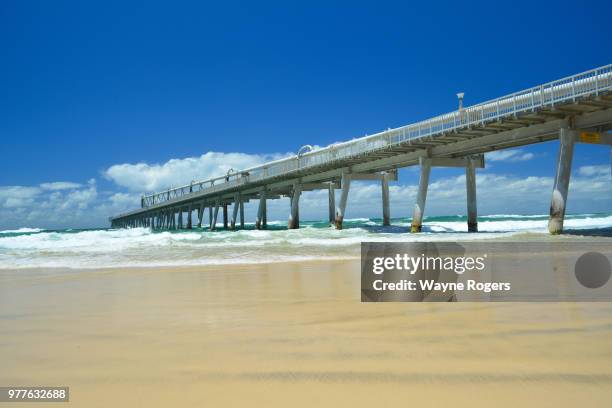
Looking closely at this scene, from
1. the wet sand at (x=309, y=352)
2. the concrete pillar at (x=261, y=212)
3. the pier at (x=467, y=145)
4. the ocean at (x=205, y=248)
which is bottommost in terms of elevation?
the ocean at (x=205, y=248)

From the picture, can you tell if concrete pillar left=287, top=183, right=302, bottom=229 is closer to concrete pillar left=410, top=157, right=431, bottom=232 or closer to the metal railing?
the metal railing

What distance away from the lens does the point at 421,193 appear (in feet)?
88.5

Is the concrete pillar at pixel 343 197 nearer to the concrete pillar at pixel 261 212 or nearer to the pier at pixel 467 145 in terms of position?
the pier at pixel 467 145

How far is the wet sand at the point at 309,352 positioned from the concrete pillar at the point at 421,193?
23144 millimetres

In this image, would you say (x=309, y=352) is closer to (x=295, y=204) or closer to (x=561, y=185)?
(x=561, y=185)

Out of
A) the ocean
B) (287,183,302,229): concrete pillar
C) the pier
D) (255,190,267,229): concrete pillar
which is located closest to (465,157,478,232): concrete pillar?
the pier

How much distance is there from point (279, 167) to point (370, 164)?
10.7m

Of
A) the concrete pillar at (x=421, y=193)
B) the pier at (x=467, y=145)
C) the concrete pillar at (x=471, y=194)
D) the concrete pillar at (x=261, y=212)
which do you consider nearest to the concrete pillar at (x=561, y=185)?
the pier at (x=467, y=145)

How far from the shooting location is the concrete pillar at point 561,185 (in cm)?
1798

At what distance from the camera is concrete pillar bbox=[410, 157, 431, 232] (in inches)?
1047

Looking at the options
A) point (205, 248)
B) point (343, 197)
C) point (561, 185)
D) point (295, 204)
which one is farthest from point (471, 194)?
point (205, 248)

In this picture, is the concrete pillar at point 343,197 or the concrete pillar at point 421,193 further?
the concrete pillar at point 343,197

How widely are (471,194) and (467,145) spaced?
6101 millimetres

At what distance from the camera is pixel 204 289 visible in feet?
17.4
